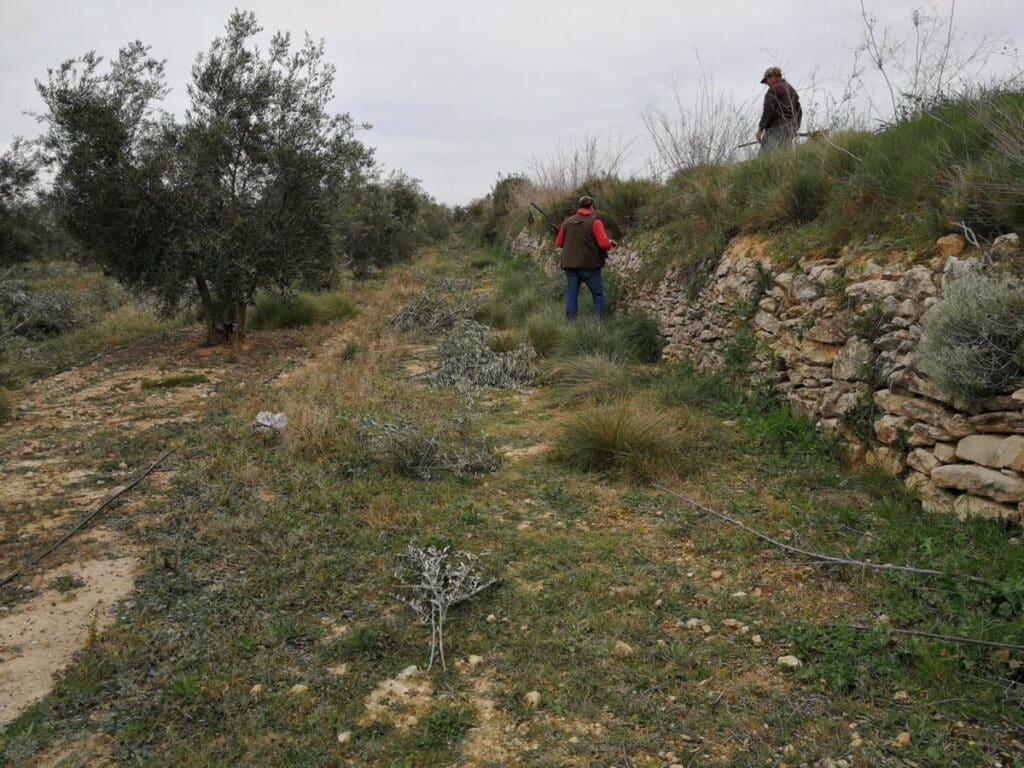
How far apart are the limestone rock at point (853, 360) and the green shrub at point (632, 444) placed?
Result: 1106 mm

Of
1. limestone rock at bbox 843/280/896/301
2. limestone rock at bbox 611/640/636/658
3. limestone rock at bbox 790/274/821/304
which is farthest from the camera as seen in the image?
limestone rock at bbox 790/274/821/304

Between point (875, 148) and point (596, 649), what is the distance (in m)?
4.87

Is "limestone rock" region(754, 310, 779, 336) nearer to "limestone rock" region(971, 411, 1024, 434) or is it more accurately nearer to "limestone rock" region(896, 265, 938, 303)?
"limestone rock" region(896, 265, 938, 303)

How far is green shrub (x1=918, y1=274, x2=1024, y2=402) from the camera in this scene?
3609 millimetres

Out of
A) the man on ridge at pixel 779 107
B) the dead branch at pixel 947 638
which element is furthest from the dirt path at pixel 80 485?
the man on ridge at pixel 779 107

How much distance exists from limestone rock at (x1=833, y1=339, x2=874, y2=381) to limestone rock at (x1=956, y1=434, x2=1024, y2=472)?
1030 mm

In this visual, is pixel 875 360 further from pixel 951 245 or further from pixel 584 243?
pixel 584 243

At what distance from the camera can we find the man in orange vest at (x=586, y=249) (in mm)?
9430

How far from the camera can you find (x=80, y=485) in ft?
16.9

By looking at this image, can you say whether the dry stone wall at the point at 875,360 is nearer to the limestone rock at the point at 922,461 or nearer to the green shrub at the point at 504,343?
the limestone rock at the point at 922,461

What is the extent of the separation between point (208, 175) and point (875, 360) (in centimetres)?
844

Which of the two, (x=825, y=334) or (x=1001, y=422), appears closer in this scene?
(x=1001, y=422)

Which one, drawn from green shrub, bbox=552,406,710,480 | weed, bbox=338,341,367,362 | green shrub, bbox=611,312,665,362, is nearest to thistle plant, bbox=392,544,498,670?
green shrub, bbox=552,406,710,480

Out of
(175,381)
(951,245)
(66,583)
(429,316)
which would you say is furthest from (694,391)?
(429,316)
